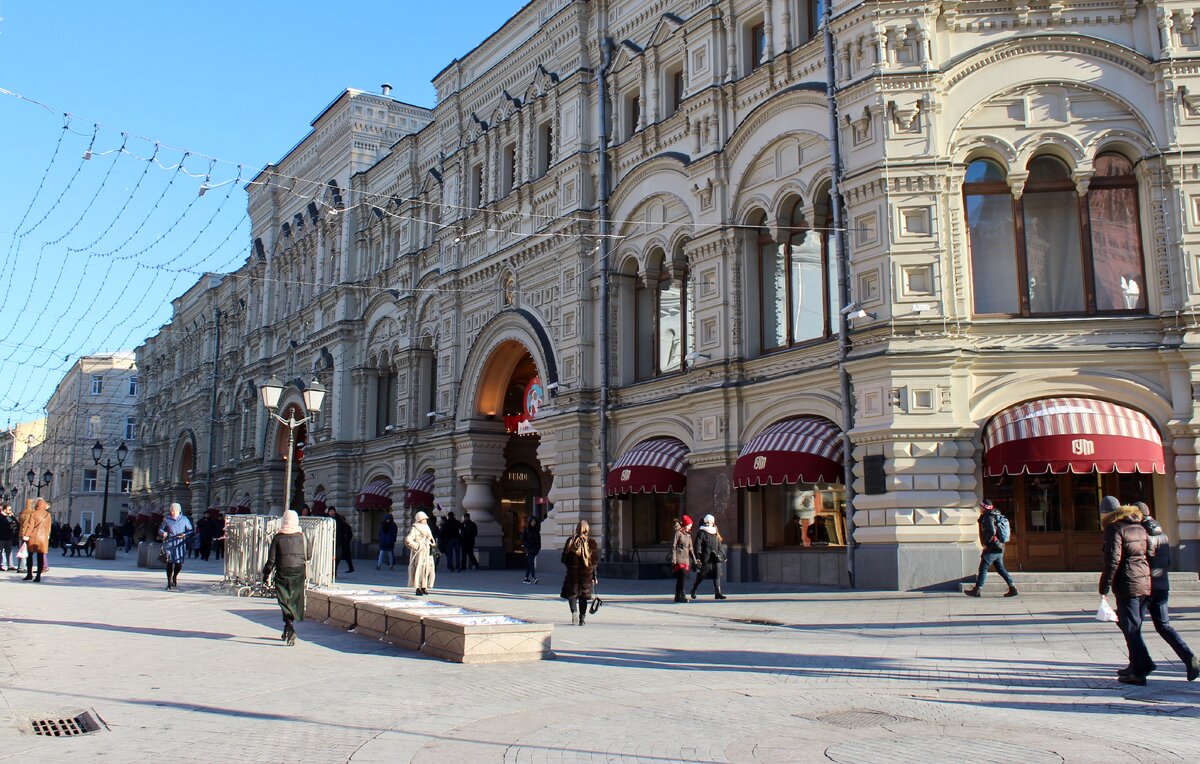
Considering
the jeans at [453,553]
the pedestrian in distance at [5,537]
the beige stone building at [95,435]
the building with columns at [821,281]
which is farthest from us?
the beige stone building at [95,435]

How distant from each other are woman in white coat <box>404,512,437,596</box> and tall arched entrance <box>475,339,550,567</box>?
11029 millimetres

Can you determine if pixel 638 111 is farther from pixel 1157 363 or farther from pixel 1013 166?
pixel 1157 363

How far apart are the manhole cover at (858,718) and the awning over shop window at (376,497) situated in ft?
102

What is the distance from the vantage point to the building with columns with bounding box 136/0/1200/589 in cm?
1920

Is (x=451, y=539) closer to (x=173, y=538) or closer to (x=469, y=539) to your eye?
(x=469, y=539)

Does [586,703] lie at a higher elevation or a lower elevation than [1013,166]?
lower

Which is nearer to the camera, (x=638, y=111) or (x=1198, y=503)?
(x=1198, y=503)

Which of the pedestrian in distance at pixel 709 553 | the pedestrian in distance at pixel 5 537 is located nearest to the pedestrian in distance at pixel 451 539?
the pedestrian in distance at pixel 5 537

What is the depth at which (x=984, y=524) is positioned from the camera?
57.8 ft

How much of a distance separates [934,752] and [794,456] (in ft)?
45.9

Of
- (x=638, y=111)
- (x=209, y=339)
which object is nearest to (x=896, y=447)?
(x=638, y=111)

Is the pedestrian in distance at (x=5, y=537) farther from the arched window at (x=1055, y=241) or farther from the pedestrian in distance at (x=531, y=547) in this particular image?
the arched window at (x=1055, y=241)

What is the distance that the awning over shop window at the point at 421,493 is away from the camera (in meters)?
35.6

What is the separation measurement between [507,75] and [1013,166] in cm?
1872
